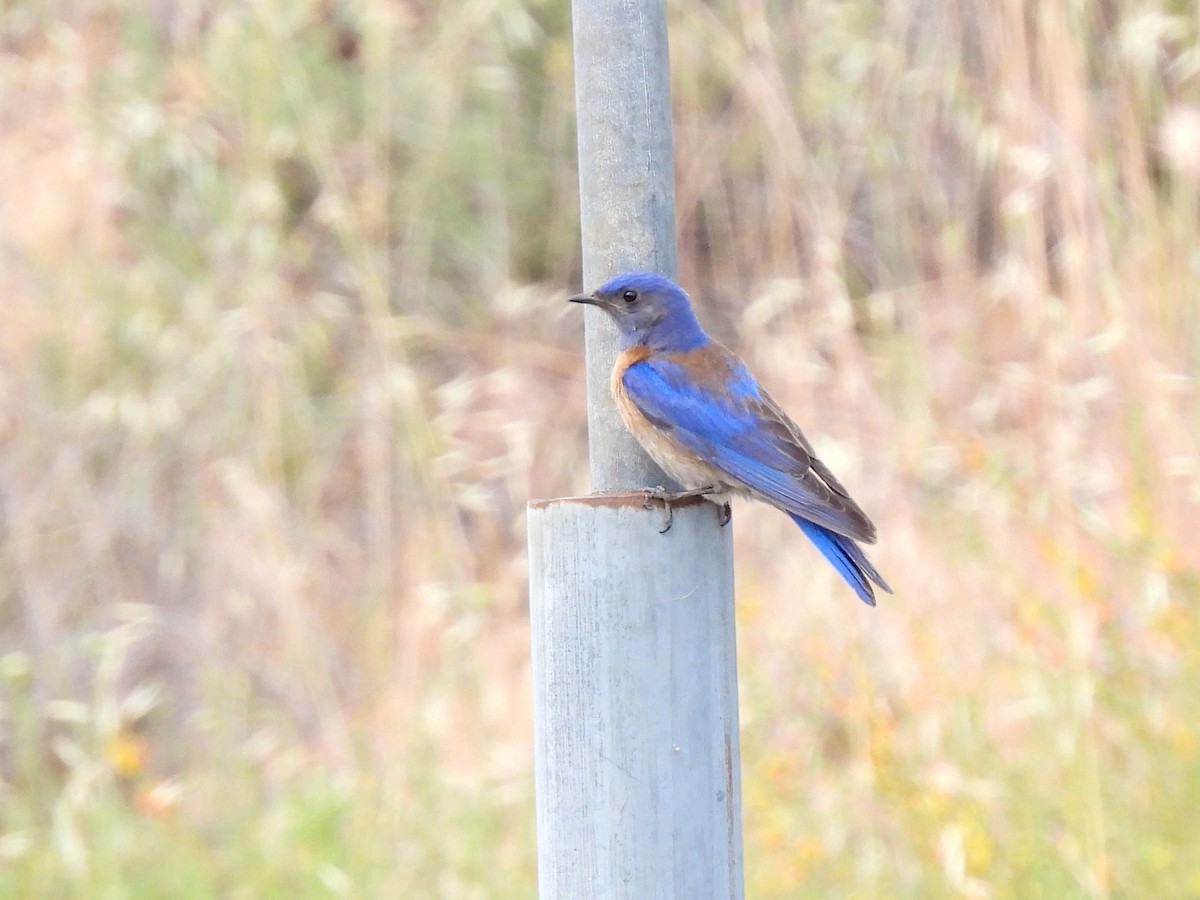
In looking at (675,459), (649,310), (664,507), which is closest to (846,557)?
(675,459)

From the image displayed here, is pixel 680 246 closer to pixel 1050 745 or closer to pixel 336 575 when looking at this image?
pixel 336 575

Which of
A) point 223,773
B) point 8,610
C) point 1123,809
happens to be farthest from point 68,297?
point 1123,809

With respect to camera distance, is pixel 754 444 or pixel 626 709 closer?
pixel 626 709

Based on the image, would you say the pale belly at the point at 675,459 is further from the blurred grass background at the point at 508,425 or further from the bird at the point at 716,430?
the blurred grass background at the point at 508,425

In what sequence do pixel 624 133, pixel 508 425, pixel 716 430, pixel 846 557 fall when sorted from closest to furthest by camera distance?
pixel 624 133 < pixel 846 557 < pixel 716 430 < pixel 508 425

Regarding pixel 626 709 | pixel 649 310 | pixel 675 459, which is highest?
pixel 649 310

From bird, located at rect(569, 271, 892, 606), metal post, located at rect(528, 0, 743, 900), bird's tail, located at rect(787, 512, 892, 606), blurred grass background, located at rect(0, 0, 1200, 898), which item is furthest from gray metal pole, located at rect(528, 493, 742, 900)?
blurred grass background, located at rect(0, 0, 1200, 898)

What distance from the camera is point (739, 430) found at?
3.66 meters

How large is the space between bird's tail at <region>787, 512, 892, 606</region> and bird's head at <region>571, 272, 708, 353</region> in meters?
0.54

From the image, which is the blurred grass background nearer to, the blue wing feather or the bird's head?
the blue wing feather

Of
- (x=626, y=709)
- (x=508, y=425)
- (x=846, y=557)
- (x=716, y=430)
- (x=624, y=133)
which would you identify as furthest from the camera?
(x=508, y=425)

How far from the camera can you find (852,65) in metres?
5.05

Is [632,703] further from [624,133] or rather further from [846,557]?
[846,557]

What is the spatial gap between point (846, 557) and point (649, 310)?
0.64 m
